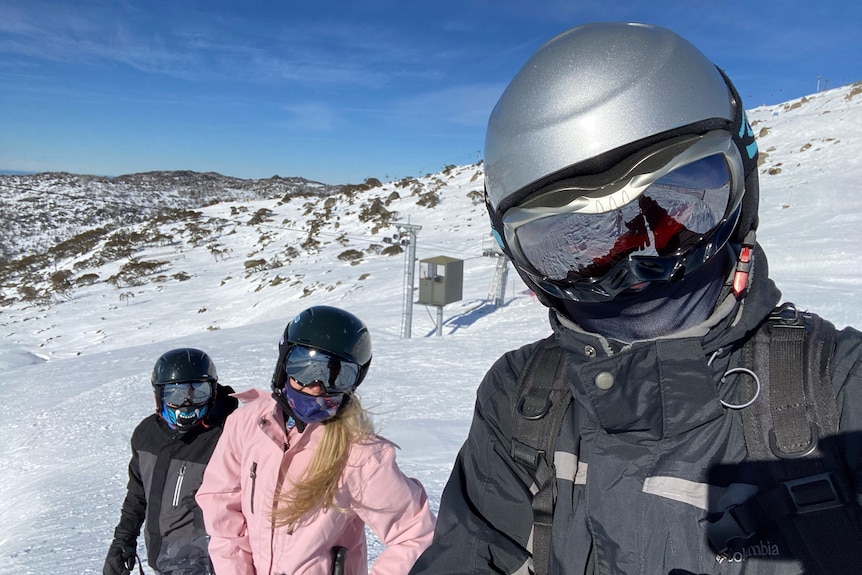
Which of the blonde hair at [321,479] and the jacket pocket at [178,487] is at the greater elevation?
the blonde hair at [321,479]

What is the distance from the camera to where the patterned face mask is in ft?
7.35

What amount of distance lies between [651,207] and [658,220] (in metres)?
0.03

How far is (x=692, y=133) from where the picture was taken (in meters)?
1.00

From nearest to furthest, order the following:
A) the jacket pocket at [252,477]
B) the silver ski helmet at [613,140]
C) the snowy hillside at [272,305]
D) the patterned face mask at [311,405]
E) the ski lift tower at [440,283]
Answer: the silver ski helmet at [613,140] < the jacket pocket at [252,477] < the patterned face mask at [311,405] < the snowy hillside at [272,305] < the ski lift tower at [440,283]

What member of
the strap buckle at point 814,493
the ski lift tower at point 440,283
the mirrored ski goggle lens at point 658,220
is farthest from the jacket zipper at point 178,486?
the ski lift tower at point 440,283

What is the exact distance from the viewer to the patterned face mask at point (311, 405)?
88.2 inches

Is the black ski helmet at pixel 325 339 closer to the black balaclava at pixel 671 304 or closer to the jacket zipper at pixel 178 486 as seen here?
the jacket zipper at pixel 178 486

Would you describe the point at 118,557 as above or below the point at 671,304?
below

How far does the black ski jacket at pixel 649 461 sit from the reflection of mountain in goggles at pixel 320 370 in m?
1.28

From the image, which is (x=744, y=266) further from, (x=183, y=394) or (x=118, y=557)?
(x=118, y=557)

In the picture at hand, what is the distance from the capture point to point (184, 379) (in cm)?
304

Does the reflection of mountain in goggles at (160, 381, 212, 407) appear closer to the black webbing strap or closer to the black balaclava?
the black webbing strap

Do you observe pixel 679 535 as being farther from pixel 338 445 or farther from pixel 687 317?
pixel 338 445

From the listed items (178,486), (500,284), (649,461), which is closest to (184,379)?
(178,486)
